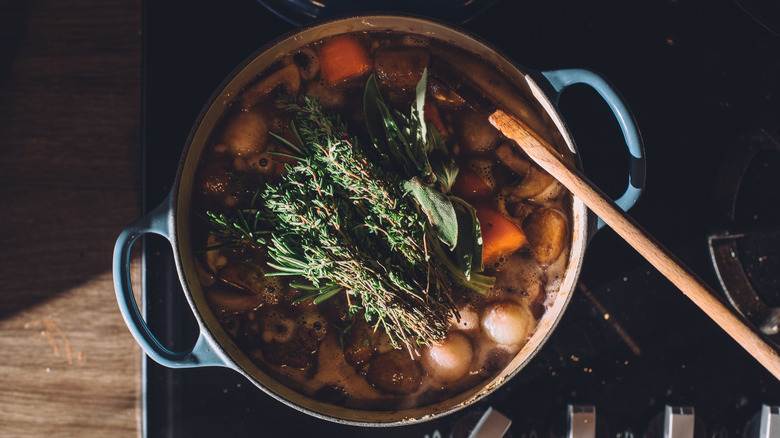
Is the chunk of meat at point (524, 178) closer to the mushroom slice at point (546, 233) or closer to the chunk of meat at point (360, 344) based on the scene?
the mushroom slice at point (546, 233)

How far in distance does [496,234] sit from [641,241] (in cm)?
22

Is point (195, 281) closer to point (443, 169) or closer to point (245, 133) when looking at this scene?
point (245, 133)

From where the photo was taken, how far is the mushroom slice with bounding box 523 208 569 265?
87 cm

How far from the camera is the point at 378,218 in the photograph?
766 millimetres

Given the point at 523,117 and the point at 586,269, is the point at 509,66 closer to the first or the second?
the point at 523,117

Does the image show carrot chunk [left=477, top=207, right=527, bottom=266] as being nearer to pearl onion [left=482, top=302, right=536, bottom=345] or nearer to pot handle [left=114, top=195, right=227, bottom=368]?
pearl onion [left=482, top=302, right=536, bottom=345]

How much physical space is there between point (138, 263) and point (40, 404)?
37 centimetres

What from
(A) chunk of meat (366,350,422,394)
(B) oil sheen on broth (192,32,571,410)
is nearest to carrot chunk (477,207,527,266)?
(B) oil sheen on broth (192,32,571,410)

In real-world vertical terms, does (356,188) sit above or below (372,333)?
Result: above

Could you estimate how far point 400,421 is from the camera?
2.68 ft

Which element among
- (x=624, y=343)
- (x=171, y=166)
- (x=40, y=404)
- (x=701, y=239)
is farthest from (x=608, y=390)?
(x=40, y=404)

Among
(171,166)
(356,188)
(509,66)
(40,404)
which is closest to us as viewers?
(356,188)

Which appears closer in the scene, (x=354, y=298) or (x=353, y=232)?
(x=353, y=232)

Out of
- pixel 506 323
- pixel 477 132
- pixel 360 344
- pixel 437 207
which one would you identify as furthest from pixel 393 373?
pixel 477 132
